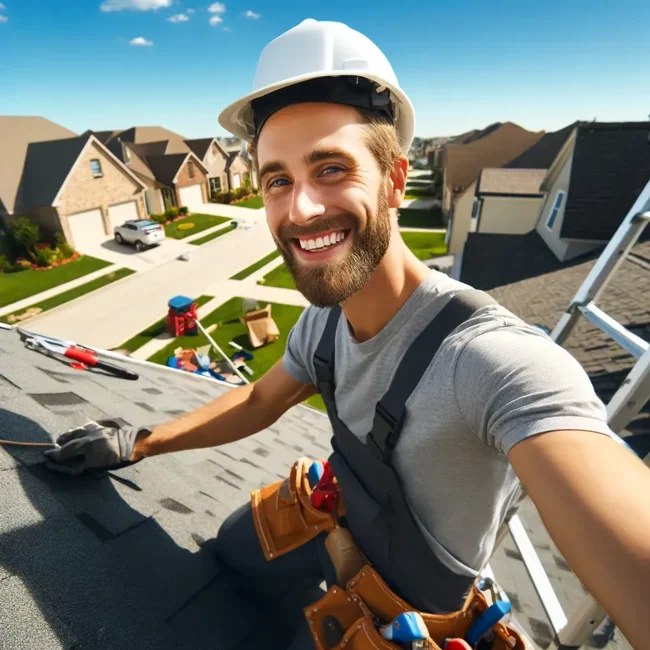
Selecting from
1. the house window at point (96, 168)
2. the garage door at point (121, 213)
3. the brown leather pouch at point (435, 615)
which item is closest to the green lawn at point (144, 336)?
the brown leather pouch at point (435, 615)

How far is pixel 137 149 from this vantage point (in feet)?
113

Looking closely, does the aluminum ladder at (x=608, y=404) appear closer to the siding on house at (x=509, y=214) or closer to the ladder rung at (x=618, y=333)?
the ladder rung at (x=618, y=333)

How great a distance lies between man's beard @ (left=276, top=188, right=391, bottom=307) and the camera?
172 centimetres

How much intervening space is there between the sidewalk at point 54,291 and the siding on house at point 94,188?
404cm

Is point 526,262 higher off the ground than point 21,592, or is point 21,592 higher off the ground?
point 21,592

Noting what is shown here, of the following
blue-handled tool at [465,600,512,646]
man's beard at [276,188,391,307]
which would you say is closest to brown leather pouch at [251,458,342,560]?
blue-handled tool at [465,600,512,646]

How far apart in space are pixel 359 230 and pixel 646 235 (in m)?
9.83

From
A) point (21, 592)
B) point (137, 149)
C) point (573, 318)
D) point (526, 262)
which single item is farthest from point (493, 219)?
→ point (137, 149)

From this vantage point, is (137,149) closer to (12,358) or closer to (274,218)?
(12,358)

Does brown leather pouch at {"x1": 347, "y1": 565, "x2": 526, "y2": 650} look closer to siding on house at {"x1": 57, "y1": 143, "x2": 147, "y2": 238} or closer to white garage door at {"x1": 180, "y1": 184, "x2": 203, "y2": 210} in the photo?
siding on house at {"x1": 57, "y1": 143, "x2": 147, "y2": 238}

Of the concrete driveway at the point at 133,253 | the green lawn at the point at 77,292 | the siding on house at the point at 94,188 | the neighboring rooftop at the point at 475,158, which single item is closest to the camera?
the green lawn at the point at 77,292

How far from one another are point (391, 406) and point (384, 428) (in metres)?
0.12

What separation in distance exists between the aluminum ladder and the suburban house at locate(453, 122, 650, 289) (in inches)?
332

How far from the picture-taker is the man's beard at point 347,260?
1.72 meters
